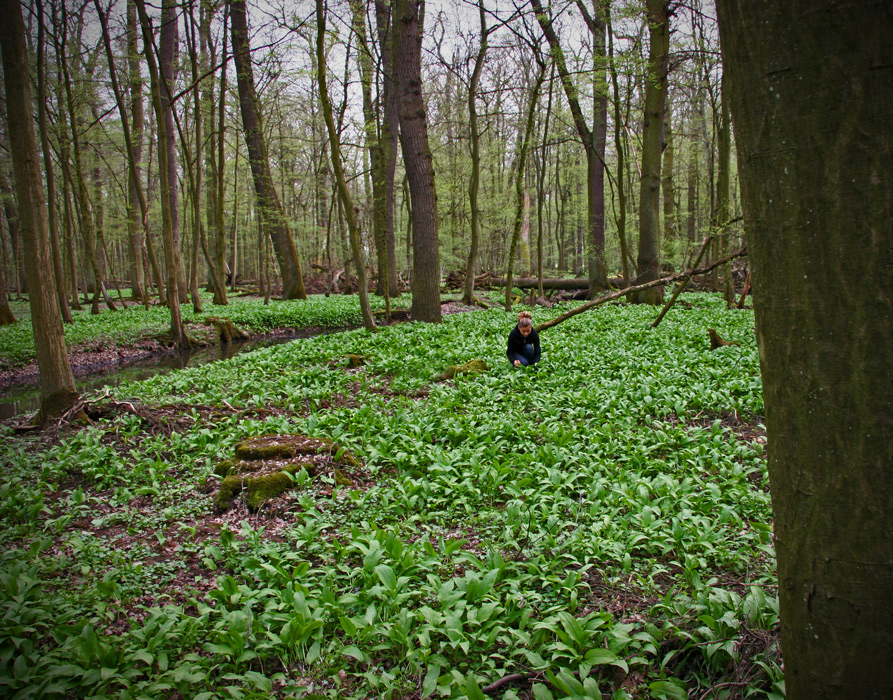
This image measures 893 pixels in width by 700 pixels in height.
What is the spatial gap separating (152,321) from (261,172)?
24.9 feet

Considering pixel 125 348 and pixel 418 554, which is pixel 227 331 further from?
pixel 418 554

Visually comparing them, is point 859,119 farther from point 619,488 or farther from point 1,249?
point 1,249

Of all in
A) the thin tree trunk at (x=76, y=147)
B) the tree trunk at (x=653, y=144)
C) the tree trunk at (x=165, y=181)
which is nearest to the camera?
the tree trunk at (x=165, y=181)

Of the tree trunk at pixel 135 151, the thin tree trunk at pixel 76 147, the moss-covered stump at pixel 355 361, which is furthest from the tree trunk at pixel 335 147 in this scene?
the tree trunk at pixel 135 151

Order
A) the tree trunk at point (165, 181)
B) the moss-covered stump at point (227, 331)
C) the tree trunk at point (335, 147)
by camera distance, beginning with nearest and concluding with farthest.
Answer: the tree trunk at point (335, 147) → the tree trunk at point (165, 181) → the moss-covered stump at point (227, 331)

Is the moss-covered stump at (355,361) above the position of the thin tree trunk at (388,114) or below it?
below

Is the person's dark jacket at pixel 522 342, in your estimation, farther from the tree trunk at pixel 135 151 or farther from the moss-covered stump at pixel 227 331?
the tree trunk at pixel 135 151

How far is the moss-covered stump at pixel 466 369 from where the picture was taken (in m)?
7.54

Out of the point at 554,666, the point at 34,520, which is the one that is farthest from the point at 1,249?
the point at 554,666

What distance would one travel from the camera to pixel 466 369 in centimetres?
757

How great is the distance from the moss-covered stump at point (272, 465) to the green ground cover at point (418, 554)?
0.36ft

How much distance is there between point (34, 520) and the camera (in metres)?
3.98

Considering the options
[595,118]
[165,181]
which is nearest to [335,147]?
[165,181]

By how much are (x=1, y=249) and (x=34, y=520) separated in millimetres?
28421
